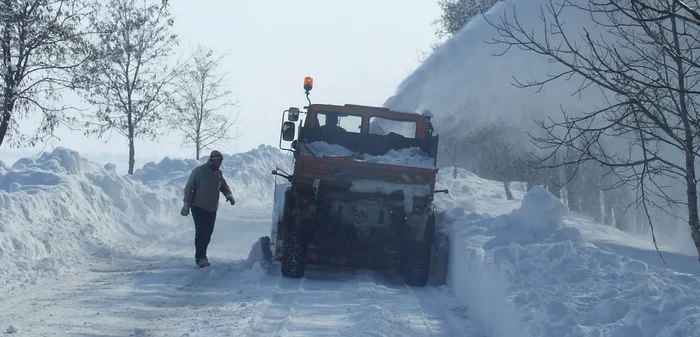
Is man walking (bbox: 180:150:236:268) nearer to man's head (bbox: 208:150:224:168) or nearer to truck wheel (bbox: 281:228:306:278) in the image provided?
man's head (bbox: 208:150:224:168)

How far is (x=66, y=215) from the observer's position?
1273 centimetres

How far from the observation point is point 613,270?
7422 mm

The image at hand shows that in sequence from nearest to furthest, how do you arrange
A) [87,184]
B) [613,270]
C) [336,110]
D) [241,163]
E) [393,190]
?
[613,270] < [393,190] < [336,110] < [87,184] < [241,163]

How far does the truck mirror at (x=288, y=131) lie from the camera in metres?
11.3

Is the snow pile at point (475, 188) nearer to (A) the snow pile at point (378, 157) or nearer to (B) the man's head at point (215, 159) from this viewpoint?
(A) the snow pile at point (378, 157)

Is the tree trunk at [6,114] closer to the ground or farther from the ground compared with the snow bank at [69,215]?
farther from the ground

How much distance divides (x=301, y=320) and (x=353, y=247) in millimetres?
3001

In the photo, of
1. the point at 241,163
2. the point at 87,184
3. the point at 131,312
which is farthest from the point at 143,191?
the point at 241,163

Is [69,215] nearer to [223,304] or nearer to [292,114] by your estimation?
[292,114]

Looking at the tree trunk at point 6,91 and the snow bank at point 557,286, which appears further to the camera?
the tree trunk at point 6,91

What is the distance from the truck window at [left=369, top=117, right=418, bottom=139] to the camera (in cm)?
1209

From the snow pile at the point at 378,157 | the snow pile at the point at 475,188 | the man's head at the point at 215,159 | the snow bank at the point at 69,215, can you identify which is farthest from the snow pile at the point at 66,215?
the snow pile at the point at 475,188

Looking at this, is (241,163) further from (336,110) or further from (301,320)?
(301,320)

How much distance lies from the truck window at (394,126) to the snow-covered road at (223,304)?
2229 mm
